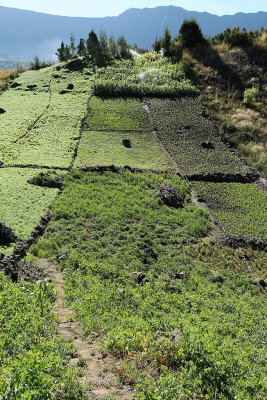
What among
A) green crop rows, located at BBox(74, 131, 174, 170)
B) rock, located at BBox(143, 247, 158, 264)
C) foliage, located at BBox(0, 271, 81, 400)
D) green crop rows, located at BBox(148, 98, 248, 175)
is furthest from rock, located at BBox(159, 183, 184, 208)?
foliage, located at BBox(0, 271, 81, 400)

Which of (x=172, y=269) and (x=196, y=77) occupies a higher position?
(x=196, y=77)

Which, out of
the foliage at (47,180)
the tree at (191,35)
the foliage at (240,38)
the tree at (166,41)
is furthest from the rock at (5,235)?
the foliage at (240,38)

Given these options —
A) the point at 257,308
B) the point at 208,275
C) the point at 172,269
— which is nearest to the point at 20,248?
the point at 172,269

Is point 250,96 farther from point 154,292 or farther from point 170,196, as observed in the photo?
point 154,292

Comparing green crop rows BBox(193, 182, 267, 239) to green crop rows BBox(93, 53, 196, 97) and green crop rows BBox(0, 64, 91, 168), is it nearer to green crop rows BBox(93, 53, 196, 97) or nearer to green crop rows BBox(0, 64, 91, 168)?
green crop rows BBox(0, 64, 91, 168)

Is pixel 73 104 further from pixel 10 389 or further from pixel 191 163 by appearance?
pixel 10 389

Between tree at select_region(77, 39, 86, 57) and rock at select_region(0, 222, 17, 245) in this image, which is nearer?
rock at select_region(0, 222, 17, 245)

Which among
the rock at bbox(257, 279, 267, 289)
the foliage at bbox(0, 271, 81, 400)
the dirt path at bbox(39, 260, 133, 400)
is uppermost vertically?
the foliage at bbox(0, 271, 81, 400)
